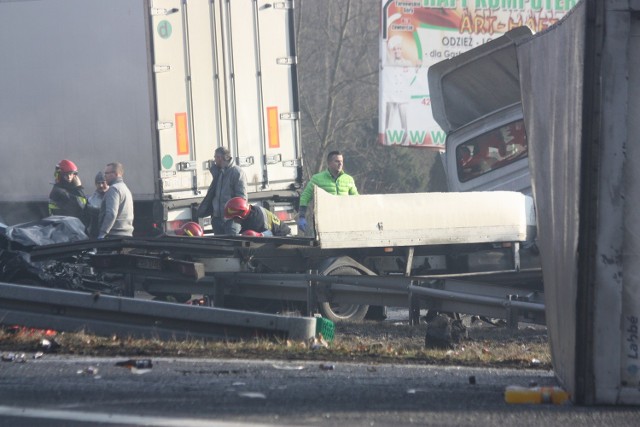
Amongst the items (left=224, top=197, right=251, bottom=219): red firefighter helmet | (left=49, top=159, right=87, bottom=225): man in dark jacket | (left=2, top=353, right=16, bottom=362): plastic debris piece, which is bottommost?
(left=2, top=353, right=16, bottom=362): plastic debris piece

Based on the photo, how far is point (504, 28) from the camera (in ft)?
79.9

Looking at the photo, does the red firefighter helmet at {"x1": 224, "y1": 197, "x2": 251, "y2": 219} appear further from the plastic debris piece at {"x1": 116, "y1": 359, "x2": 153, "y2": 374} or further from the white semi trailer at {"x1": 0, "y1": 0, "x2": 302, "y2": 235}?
the plastic debris piece at {"x1": 116, "y1": 359, "x2": 153, "y2": 374}

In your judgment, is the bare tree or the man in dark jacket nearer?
the man in dark jacket

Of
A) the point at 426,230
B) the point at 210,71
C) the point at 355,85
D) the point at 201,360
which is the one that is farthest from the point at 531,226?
the point at 355,85

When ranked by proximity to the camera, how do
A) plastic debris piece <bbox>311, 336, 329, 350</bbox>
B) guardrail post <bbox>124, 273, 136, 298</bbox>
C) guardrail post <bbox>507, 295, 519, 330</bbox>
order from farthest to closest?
guardrail post <bbox>124, 273, 136, 298</bbox> < guardrail post <bbox>507, 295, 519, 330</bbox> < plastic debris piece <bbox>311, 336, 329, 350</bbox>

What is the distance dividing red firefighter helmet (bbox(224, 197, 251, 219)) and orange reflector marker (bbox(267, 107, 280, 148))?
12.3 ft

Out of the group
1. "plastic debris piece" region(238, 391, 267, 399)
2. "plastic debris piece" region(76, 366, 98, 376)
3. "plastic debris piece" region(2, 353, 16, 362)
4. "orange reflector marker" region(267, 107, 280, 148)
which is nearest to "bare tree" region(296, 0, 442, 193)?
"orange reflector marker" region(267, 107, 280, 148)

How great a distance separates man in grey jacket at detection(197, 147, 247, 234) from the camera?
14109 millimetres

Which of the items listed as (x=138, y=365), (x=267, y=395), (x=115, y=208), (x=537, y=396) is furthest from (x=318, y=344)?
(x=115, y=208)

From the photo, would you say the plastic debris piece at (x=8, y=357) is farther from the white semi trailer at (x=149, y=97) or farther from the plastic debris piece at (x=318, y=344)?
the white semi trailer at (x=149, y=97)

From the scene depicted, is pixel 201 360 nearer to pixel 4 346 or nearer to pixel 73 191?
pixel 4 346

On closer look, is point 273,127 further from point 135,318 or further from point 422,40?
point 135,318

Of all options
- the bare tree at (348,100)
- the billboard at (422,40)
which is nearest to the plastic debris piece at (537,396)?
the billboard at (422,40)

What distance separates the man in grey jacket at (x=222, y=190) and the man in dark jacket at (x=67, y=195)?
5.56ft
